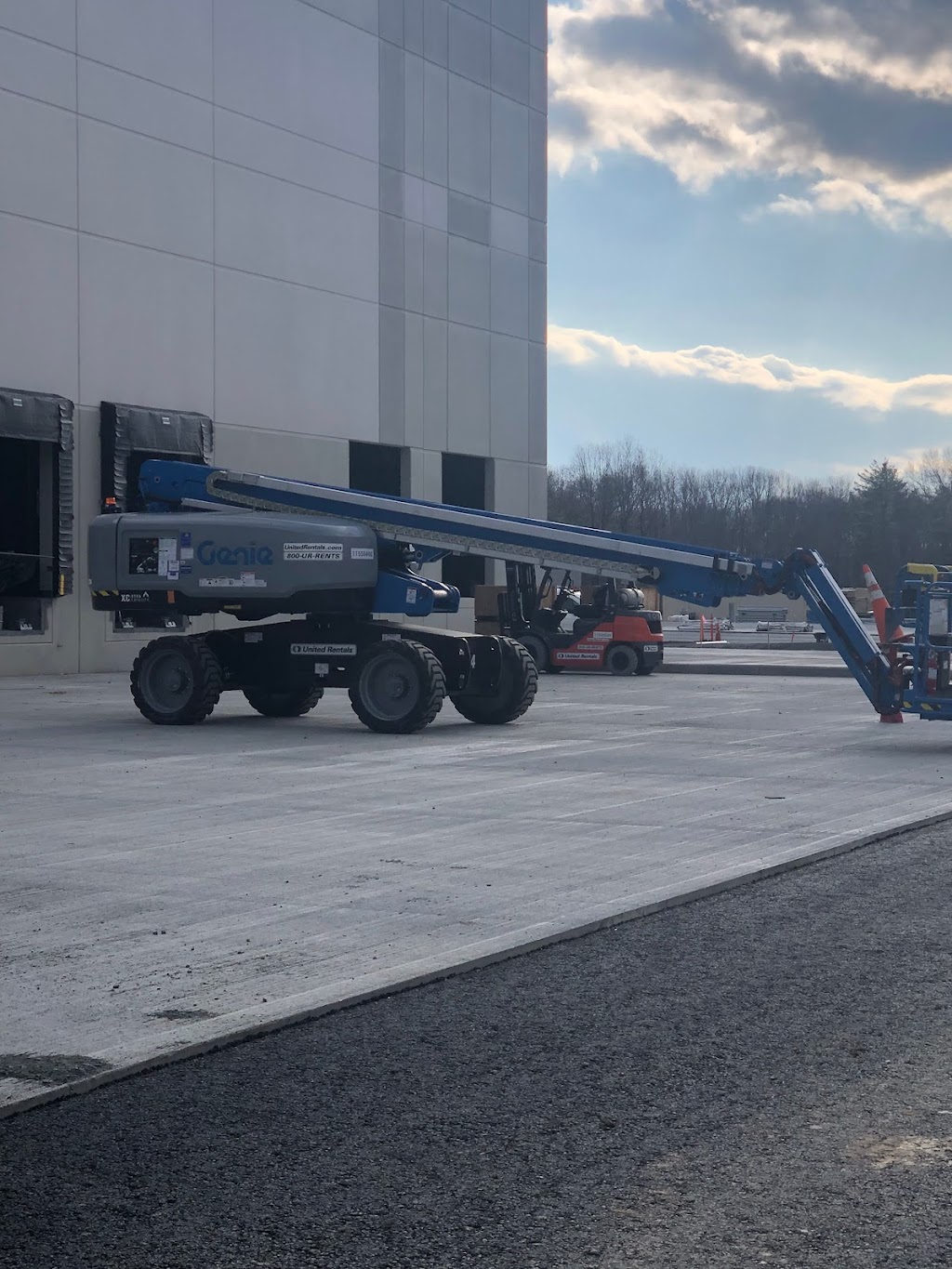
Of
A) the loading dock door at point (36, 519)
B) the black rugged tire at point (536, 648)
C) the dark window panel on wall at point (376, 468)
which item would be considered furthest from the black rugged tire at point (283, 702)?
the dark window panel on wall at point (376, 468)

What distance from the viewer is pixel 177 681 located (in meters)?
20.9

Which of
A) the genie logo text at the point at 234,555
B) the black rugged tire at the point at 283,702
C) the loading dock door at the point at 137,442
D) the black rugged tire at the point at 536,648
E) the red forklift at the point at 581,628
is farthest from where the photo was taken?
the black rugged tire at the point at 536,648

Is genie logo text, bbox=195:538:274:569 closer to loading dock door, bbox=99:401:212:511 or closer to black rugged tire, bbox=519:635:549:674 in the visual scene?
loading dock door, bbox=99:401:212:511

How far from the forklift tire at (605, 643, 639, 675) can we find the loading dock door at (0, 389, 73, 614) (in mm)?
11627

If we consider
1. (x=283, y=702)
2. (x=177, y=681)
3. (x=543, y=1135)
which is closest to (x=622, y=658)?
(x=283, y=702)

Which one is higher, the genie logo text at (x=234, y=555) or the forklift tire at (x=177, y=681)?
the genie logo text at (x=234, y=555)

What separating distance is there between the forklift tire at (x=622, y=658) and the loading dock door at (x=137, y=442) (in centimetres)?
1002

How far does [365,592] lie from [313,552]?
95cm

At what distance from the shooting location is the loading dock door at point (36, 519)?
3244 cm

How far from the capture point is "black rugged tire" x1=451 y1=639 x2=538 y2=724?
2092cm

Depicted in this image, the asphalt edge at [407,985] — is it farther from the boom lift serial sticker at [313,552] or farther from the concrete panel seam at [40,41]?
the concrete panel seam at [40,41]

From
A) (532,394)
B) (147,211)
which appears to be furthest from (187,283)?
A: (532,394)

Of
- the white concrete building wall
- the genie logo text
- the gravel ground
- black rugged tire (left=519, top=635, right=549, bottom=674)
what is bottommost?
the gravel ground

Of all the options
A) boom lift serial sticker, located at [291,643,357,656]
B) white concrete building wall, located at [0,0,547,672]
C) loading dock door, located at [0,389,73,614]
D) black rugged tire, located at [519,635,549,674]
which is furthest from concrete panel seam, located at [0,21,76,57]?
boom lift serial sticker, located at [291,643,357,656]
